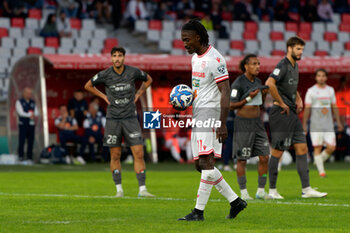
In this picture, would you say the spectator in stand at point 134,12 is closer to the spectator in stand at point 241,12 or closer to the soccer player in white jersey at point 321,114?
the spectator in stand at point 241,12

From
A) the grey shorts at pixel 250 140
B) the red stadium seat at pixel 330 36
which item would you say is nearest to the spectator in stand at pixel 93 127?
the grey shorts at pixel 250 140

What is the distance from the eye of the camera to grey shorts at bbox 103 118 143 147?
38.1 ft

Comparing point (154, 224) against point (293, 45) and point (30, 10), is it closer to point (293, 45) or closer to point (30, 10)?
point (293, 45)

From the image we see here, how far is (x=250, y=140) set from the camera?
1129cm

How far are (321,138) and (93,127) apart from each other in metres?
8.36

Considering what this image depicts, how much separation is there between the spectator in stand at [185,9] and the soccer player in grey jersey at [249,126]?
20750mm

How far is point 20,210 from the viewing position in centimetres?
930

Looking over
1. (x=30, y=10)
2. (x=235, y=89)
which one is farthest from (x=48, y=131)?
(x=235, y=89)

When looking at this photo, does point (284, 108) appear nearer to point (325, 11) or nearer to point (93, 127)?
point (93, 127)

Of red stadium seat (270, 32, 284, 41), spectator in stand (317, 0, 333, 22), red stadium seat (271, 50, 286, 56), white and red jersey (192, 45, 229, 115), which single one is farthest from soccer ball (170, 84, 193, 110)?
spectator in stand (317, 0, 333, 22)

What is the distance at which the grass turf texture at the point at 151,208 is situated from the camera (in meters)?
7.63

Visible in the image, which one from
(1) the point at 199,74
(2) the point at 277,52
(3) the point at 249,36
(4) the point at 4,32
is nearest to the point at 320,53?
(2) the point at 277,52

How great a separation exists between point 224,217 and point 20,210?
2.44 m

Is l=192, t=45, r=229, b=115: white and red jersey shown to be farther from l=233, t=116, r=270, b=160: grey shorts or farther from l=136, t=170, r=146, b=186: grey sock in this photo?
l=136, t=170, r=146, b=186: grey sock
